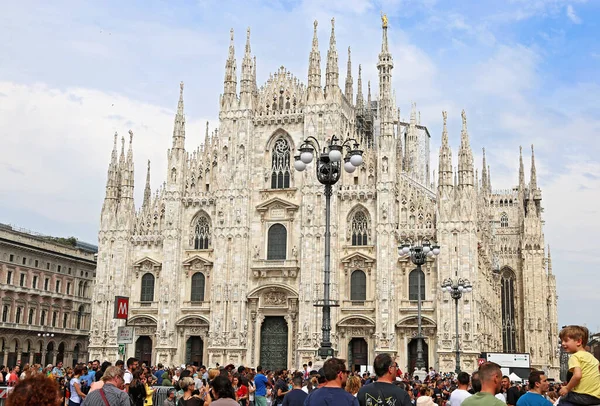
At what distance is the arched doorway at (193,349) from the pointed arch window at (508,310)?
1325 inches

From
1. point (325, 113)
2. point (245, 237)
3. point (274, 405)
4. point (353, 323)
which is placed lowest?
point (274, 405)

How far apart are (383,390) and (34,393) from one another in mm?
4505

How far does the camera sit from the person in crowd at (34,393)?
5.20 metres

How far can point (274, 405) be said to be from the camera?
786 inches

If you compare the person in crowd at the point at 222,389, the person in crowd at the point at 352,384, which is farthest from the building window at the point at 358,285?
the person in crowd at the point at 222,389

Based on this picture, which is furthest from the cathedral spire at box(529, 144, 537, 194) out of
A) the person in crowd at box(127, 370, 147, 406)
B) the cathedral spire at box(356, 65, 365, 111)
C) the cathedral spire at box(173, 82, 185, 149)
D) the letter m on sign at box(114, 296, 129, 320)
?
the person in crowd at box(127, 370, 147, 406)

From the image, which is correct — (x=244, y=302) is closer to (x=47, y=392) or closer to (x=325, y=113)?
(x=325, y=113)

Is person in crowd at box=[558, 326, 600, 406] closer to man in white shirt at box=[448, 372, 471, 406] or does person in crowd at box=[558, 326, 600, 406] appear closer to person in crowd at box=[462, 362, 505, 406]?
person in crowd at box=[462, 362, 505, 406]

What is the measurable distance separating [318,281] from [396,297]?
469cm

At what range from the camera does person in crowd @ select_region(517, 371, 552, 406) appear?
9.07 meters

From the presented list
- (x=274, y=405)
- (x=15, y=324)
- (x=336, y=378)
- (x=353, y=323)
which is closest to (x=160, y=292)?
(x=353, y=323)

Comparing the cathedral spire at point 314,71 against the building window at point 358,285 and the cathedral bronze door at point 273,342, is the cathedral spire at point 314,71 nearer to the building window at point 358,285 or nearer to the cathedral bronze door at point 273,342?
the building window at point 358,285

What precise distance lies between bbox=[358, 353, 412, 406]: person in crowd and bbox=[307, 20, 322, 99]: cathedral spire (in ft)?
131

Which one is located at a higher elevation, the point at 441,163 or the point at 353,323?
the point at 441,163
